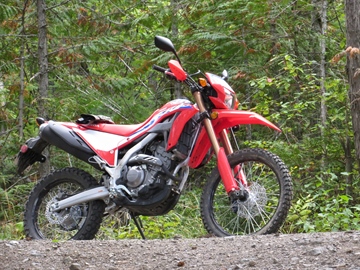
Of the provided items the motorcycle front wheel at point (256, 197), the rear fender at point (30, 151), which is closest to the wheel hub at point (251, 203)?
the motorcycle front wheel at point (256, 197)

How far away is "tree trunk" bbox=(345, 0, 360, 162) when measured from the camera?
7.74 m

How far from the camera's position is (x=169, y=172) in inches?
222

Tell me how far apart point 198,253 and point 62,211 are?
2.01 m

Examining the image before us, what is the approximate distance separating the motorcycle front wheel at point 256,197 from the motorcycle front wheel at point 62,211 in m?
0.99

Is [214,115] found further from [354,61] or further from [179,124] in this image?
[354,61]

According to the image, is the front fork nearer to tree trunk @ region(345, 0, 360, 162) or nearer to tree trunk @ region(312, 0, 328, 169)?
tree trunk @ region(345, 0, 360, 162)

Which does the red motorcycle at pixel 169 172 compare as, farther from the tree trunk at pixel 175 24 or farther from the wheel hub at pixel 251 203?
the tree trunk at pixel 175 24

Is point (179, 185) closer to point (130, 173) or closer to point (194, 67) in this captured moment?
point (130, 173)

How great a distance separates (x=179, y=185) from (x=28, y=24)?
6.72m

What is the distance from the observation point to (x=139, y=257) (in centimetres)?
443

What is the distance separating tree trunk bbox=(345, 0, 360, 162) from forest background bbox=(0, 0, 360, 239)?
756mm

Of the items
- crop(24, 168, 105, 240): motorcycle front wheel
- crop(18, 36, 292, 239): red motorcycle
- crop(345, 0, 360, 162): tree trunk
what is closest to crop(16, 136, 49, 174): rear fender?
crop(18, 36, 292, 239): red motorcycle

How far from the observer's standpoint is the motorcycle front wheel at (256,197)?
5.29 m

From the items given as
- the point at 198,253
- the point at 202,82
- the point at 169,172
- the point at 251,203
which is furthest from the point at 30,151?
the point at 198,253
